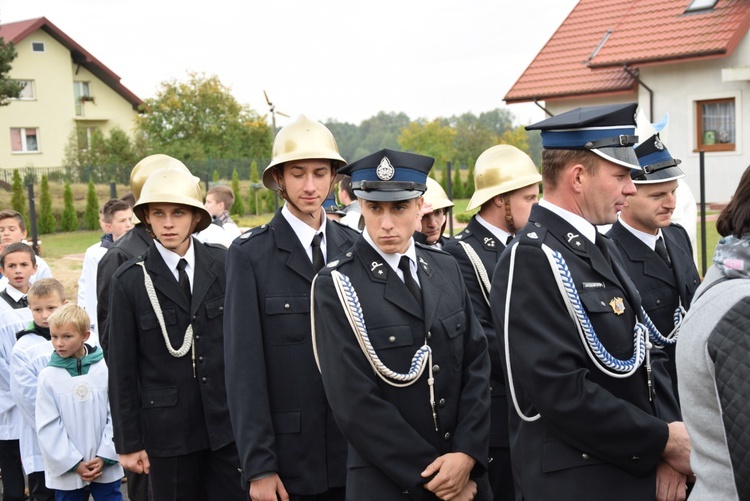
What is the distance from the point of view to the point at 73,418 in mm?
5527

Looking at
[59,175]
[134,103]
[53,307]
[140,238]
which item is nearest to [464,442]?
Result: [140,238]

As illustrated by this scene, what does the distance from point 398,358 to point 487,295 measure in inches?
47.5

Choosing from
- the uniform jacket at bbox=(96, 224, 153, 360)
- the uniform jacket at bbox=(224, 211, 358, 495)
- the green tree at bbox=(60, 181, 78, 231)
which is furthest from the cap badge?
the green tree at bbox=(60, 181, 78, 231)

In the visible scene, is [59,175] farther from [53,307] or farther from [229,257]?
[229,257]

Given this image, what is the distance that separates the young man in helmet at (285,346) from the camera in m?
3.57

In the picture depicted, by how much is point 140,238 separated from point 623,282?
3.45m

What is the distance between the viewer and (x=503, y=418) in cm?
427

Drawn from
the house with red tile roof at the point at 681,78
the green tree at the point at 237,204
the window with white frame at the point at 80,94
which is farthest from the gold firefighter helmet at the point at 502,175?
the window with white frame at the point at 80,94

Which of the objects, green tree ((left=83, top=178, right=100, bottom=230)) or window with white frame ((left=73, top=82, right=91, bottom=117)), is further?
window with white frame ((left=73, top=82, right=91, bottom=117))

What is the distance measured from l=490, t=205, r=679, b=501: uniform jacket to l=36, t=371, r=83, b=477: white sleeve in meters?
3.37

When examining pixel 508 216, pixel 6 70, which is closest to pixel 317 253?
pixel 508 216

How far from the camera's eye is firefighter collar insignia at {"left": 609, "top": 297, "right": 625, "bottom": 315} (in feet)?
10.1

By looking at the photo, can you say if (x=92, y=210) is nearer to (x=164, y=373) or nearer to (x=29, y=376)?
(x=29, y=376)

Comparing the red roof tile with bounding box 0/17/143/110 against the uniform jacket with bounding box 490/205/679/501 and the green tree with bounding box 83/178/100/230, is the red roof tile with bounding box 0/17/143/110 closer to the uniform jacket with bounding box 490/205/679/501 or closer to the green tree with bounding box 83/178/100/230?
the green tree with bounding box 83/178/100/230
